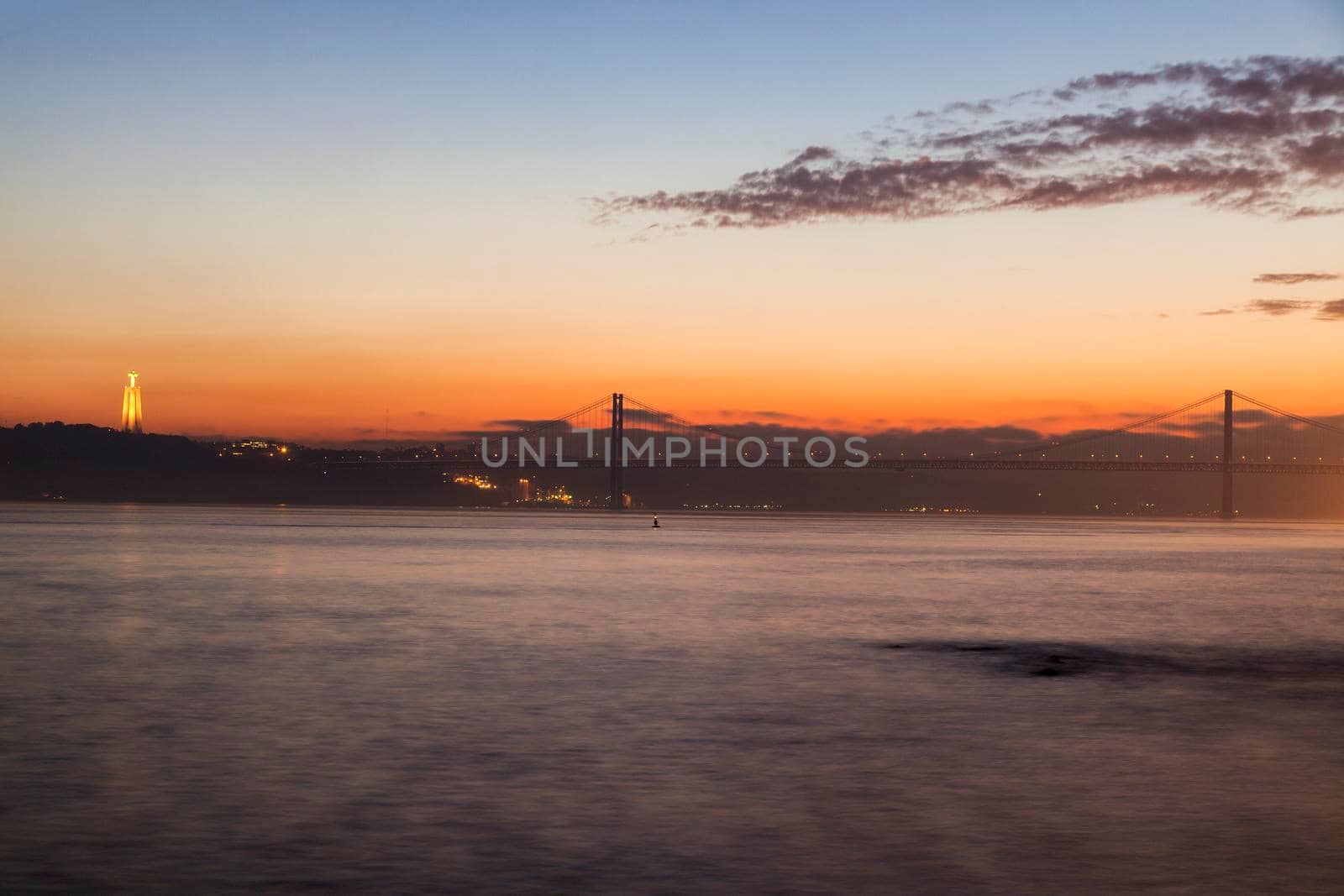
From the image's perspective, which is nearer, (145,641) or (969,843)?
(969,843)

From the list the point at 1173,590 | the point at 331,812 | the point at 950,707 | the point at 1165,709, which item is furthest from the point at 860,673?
the point at 1173,590

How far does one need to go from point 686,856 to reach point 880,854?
3.06 ft

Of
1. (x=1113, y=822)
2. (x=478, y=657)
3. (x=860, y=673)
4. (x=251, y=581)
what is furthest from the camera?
(x=251, y=581)

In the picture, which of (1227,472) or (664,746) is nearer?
(664,746)

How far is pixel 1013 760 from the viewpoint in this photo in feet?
29.1

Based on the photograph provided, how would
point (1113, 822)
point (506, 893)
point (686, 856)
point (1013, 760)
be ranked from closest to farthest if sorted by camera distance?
point (506, 893) → point (686, 856) → point (1113, 822) → point (1013, 760)

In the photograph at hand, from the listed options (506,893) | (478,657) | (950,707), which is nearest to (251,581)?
(478,657)

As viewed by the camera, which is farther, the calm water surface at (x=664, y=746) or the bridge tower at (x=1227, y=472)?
the bridge tower at (x=1227, y=472)

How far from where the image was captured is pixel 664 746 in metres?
9.45

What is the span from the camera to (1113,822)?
23.2 feet

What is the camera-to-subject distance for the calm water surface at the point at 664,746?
618cm

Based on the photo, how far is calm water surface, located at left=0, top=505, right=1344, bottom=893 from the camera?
6.18 metres

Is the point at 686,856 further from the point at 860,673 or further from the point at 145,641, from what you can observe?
the point at 145,641

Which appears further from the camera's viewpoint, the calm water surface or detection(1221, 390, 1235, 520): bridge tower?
detection(1221, 390, 1235, 520): bridge tower
